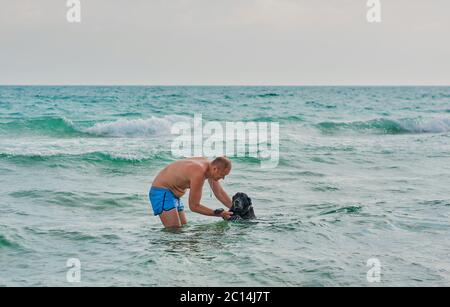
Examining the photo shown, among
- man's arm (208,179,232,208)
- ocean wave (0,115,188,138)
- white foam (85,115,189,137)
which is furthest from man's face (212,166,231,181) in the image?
white foam (85,115,189,137)

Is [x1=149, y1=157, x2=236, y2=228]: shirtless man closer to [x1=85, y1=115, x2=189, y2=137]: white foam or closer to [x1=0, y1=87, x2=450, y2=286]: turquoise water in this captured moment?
[x1=0, y1=87, x2=450, y2=286]: turquoise water

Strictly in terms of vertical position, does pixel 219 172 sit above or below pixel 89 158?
above

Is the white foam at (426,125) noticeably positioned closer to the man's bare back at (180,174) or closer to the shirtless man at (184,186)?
the shirtless man at (184,186)

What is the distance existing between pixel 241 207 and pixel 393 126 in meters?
23.1

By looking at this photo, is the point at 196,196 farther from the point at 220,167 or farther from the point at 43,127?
the point at 43,127

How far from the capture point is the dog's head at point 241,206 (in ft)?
27.2

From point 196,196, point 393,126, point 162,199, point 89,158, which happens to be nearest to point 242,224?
point 196,196

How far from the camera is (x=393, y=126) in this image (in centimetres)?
2994

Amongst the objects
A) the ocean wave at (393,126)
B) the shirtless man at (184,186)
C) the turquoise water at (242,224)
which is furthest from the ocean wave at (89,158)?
the ocean wave at (393,126)

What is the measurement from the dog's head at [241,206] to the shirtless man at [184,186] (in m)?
0.12

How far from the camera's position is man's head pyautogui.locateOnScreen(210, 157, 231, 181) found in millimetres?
7486

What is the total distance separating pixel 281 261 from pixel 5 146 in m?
15.1
